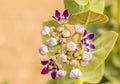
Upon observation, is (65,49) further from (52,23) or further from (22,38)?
(22,38)

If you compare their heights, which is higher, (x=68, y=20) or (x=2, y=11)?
(x=68, y=20)

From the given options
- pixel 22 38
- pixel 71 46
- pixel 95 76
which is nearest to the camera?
pixel 71 46

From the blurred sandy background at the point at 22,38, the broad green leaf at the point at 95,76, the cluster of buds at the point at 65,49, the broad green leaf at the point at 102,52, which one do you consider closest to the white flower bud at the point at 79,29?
the cluster of buds at the point at 65,49

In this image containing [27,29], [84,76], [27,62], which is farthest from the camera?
[27,29]

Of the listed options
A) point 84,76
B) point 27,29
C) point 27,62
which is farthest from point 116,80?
point 27,29

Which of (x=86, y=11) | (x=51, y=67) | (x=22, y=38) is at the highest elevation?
(x=86, y=11)

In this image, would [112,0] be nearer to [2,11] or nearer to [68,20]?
[68,20]

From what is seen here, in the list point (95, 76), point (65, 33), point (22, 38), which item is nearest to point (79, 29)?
point (65, 33)
